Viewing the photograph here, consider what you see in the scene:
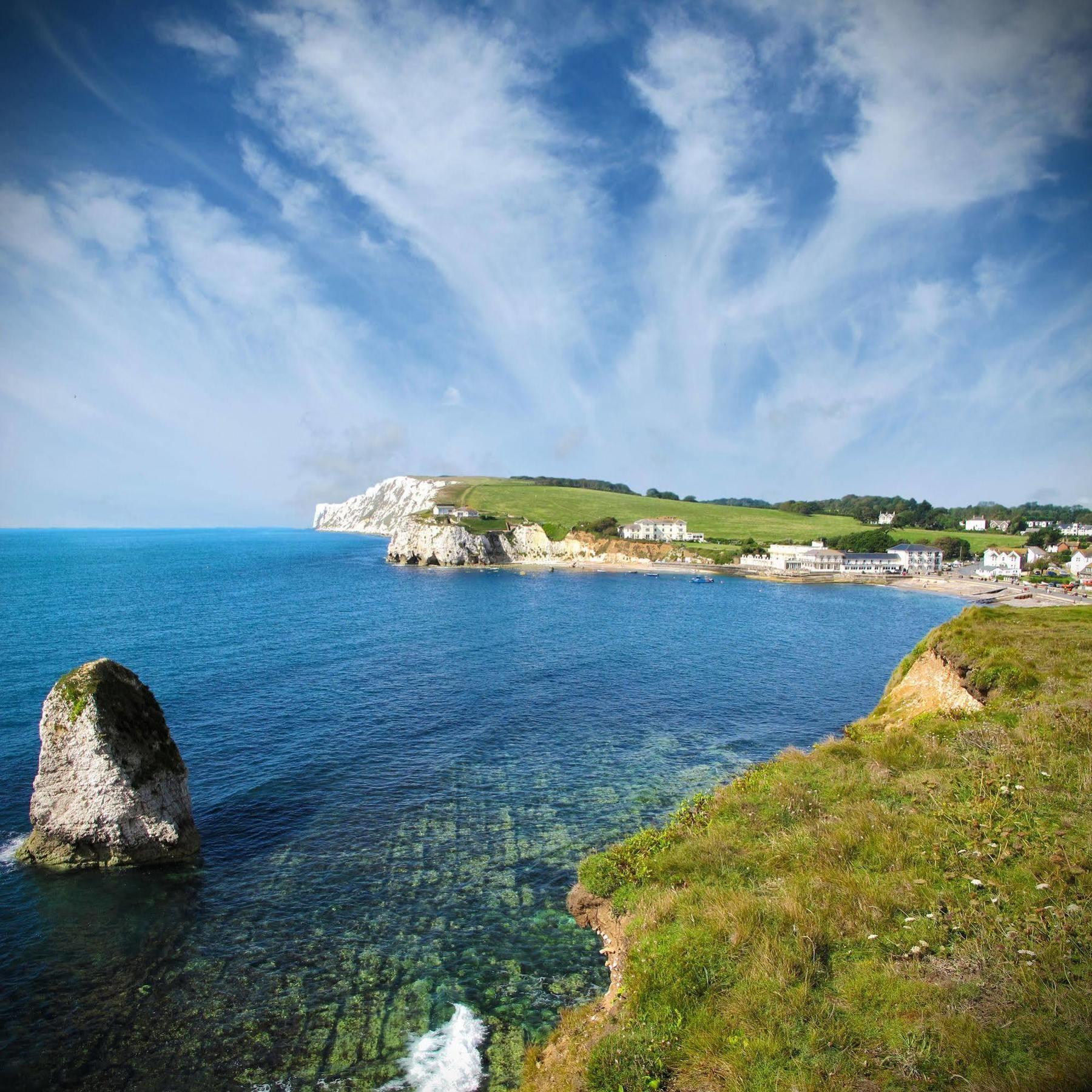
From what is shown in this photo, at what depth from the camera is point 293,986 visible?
15492 millimetres

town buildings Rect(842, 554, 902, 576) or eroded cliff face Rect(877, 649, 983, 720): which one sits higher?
town buildings Rect(842, 554, 902, 576)

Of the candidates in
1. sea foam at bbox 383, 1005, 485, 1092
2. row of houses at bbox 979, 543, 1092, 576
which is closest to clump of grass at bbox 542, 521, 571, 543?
row of houses at bbox 979, 543, 1092, 576

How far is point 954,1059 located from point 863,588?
130706mm

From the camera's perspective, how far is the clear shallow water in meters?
14.1

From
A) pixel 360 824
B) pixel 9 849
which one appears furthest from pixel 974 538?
pixel 9 849

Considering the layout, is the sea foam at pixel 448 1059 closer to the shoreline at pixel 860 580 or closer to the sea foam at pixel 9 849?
the sea foam at pixel 9 849

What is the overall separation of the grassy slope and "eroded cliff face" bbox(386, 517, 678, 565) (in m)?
127

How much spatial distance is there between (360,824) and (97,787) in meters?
9.41

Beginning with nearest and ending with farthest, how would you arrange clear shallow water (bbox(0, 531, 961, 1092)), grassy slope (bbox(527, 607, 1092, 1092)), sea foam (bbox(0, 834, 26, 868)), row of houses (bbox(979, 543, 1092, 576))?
grassy slope (bbox(527, 607, 1092, 1092))
clear shallow water (bbox(0, 531, 961, 1092))
sea foam (bbox(0, 834, 26, 868))
row of houses (bbox(979, 543, 1092, 576))

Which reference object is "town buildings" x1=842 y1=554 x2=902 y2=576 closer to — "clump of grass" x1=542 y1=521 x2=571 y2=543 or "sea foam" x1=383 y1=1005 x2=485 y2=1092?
"clump of grass" x1=542 y1=521 x2=571 y2=543

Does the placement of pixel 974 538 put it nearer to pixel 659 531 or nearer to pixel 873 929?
pixel 659 531

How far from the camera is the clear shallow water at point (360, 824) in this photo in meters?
14.1

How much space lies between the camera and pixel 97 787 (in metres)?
20.7

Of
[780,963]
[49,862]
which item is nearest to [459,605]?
[49,862]
